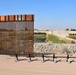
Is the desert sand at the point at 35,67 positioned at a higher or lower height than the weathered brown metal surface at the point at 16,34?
lower

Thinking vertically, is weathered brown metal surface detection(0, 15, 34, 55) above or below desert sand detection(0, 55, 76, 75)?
above

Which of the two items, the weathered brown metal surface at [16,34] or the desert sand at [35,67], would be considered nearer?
the desert sand at [35,67]

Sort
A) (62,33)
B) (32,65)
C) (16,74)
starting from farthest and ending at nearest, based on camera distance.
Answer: (62,33) → (32,65) → (16,74)

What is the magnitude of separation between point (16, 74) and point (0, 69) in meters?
1.70

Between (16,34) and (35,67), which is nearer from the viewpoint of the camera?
(35,67)

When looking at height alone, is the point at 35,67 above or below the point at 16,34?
below

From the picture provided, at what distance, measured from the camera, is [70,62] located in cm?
1612

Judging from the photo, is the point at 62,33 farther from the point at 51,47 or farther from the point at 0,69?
the point at 0,69

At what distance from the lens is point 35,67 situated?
1470cm

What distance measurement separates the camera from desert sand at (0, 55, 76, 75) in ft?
43.6

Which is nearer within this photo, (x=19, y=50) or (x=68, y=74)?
(x=68, y=74)

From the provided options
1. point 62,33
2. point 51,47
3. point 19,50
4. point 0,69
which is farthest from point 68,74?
point 62,33

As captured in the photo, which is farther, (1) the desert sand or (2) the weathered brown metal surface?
(2) the weathered brown metal surface

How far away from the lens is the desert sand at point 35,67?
523 inches
